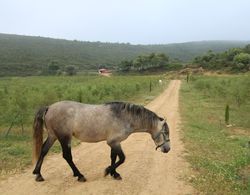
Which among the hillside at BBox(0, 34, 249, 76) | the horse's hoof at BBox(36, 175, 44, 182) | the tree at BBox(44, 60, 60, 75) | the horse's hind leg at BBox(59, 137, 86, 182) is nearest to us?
the horse's hind leg at BBox(59, 137, 86, 182)

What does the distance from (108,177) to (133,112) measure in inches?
67.0

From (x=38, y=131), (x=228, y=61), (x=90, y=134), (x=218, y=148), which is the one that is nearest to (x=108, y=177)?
(x=90, y=134)

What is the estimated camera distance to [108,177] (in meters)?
8.87

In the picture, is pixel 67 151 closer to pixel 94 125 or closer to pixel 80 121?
pixel 80 121

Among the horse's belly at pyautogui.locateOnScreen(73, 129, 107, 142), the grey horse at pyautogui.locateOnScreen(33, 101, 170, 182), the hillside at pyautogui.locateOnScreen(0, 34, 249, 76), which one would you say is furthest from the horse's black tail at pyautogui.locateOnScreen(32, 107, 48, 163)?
the hillside at pyautogui.locateOnScreen(0, 34, 249, 76)

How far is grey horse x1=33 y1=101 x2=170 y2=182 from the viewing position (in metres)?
8.40

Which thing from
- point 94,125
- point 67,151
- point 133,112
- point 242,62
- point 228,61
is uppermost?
point 133,112

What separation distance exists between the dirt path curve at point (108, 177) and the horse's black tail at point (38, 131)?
2.14 ft

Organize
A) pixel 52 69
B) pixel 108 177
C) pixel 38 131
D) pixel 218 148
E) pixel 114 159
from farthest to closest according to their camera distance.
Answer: pixel 52 69, pixel 218 148, pixel 108 177, pixel 38 131, pixel 114 159

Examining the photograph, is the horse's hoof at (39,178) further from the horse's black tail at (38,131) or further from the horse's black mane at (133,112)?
the horse's black mane at (133,112)

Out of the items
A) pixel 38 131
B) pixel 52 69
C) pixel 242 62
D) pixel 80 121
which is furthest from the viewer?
pixel 52 69

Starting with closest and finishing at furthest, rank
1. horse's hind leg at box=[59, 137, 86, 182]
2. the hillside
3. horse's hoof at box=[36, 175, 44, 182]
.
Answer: horse's hind leg at box=[59, 137, 86, 182] < horse's hoof at box=[36, 175, 44, 182] < the hillside

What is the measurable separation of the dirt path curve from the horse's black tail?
652 millimetres

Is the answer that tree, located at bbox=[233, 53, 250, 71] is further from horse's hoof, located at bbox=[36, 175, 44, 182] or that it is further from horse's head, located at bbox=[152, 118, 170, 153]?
horse's hoof, located at bbox=[36, 175, 44, 182]
